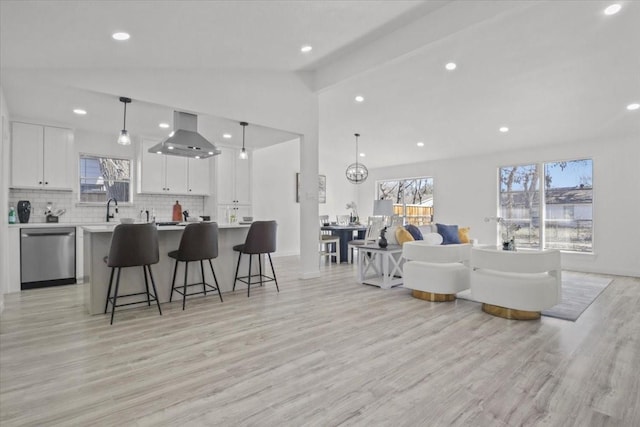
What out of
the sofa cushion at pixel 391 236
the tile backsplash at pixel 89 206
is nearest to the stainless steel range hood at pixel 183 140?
the tile backsplash at pixel 89 206

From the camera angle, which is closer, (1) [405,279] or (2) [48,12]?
(2) [48,12]

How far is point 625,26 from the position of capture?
3629 mm

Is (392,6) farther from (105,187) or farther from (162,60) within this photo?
(105,187)

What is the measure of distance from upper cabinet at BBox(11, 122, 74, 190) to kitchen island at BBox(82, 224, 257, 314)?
1.59 meters

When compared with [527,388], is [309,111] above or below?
above

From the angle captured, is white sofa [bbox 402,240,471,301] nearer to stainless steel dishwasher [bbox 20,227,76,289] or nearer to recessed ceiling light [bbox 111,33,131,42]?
recessed ceiling light [bbox 111,33,131,42]

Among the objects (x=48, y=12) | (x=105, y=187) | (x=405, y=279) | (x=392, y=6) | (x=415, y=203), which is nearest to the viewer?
(x=48, y=12)

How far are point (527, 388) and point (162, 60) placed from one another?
4535mm

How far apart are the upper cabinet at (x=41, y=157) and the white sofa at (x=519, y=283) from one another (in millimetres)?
6193

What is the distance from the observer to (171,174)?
629 centimetres

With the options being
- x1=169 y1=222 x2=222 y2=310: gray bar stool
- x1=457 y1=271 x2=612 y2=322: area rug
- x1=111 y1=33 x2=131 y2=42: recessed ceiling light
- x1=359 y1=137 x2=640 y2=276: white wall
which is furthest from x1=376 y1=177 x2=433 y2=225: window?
x1=111 y1=33 x2=131 y2=42: recessed ceiling light

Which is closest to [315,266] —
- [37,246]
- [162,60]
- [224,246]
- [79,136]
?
[224,246]

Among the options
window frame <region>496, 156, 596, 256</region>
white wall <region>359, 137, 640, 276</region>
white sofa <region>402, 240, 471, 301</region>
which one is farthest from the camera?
window frame <region>496, 156, 596, 256</region>

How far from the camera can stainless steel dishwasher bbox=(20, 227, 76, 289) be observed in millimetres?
4679
